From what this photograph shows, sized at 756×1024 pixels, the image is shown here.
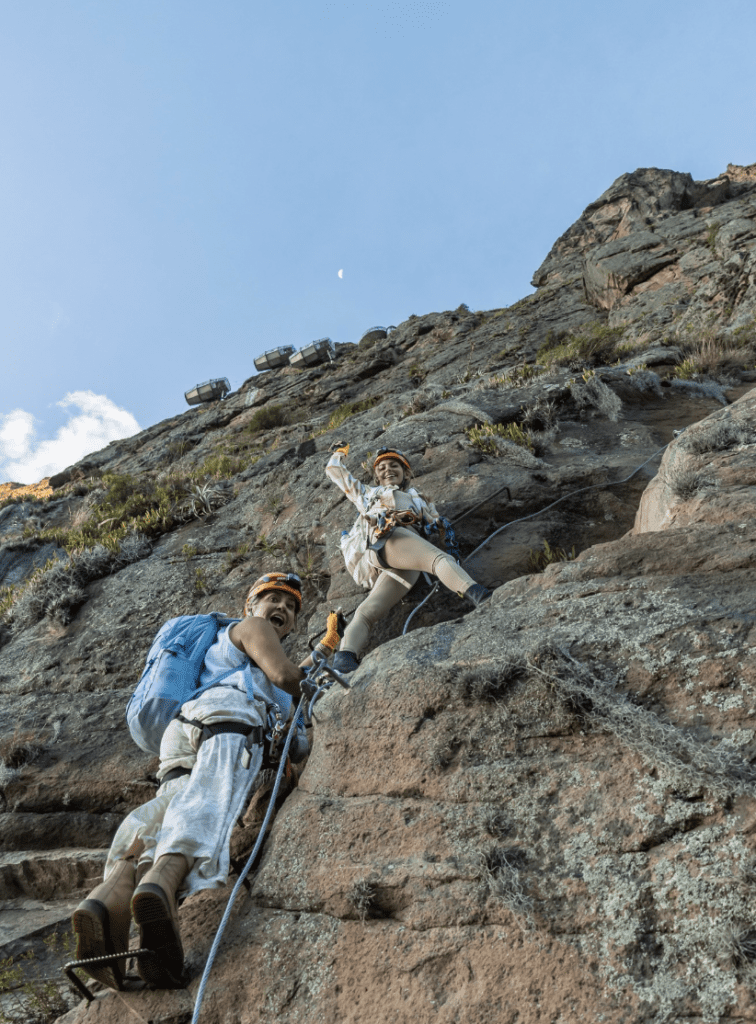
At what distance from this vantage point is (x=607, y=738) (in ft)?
9.95

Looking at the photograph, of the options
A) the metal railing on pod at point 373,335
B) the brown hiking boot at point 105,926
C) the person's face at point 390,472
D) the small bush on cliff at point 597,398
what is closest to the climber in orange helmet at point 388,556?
the person's face at point 390,472

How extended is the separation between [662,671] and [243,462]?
11157 millimetres

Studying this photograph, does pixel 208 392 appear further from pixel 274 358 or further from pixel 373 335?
pixel 373 335

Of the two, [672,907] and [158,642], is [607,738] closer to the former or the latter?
[672,907]

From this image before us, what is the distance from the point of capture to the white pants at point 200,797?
10.0 feet

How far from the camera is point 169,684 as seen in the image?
4.03 m

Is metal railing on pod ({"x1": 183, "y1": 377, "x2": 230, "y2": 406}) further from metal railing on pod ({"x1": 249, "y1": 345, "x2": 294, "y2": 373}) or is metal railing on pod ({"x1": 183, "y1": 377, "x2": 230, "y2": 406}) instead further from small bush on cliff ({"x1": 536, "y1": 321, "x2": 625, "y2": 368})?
small bush on cliff ({"x1": 536, "y1": 321, "x2": 625, "y2": 368})

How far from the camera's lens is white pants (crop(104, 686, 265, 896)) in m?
3.05

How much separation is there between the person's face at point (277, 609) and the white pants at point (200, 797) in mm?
894

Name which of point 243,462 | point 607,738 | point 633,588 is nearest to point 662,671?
point 607,738

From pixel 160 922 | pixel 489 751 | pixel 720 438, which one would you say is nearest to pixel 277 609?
pixel 489 751

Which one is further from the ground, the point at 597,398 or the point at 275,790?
the point at 597,398

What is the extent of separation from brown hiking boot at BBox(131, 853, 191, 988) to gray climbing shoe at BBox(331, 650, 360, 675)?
216 centimetres

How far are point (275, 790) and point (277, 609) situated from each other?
56.2 inches
